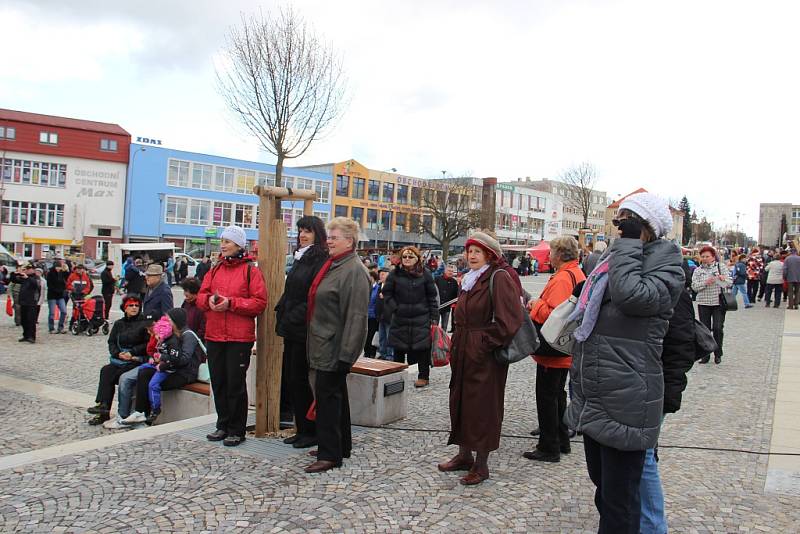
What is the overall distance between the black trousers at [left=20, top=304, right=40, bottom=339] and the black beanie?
7.54m

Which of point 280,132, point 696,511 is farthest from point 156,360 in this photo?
point 280,132

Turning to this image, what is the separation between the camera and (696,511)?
4207 millimetres

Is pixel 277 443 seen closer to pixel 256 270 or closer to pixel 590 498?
pixel 256 270

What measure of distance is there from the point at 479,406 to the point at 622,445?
69.6 inches

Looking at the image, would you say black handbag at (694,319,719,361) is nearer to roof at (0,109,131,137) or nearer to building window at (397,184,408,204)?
roof at (0,109,131,137)

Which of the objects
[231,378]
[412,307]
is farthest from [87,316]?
[231,378]

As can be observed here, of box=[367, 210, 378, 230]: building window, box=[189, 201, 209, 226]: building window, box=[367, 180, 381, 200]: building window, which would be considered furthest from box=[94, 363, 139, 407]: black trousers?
box=[367, 180, 381, 200]: building window

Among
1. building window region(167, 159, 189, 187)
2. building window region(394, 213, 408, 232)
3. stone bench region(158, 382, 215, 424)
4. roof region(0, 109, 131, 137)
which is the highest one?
roof region(0, 109, 131, 137)

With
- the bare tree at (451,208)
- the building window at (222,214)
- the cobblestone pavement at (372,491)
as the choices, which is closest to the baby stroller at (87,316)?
the cobblestone pavement at (372,491)

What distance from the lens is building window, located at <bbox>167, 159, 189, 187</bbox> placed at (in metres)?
56.3

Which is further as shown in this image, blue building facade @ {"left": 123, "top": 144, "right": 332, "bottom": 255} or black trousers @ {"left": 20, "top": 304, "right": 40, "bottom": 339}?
blue building facade @ {"left": 123, "top": 144, "right": 332, "bottom": 255}

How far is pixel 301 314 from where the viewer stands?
5332 millimetres

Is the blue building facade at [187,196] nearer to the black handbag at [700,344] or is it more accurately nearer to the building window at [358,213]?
the building window at [358,213]

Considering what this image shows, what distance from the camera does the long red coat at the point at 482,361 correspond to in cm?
461
